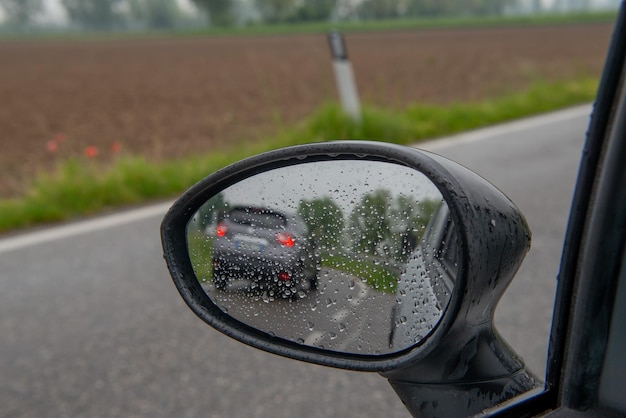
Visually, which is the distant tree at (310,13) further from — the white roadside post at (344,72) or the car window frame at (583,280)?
the car window frame at (583,280)

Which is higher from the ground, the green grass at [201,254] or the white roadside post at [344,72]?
the green grass at [201,254]

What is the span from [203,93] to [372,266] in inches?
664

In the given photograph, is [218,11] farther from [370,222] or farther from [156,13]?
[370,222]

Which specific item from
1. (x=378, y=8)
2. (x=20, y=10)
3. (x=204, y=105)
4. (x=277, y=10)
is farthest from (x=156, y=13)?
(x=204, y=105)

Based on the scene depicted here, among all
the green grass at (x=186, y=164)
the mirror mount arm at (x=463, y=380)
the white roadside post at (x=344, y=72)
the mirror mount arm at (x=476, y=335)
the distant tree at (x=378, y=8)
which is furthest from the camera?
the distant tree at (x=378, y=8)

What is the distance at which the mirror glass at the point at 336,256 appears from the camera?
0.88 meters

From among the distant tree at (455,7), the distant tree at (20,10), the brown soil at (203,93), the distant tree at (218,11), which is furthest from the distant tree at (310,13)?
the distant tree at (20,10)

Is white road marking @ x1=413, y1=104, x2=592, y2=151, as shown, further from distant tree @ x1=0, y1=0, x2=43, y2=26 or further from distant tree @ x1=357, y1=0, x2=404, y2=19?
distant tree @ x1=0, y1=0, x2=43, y2=26

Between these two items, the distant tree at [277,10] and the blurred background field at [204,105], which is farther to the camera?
the distant tree at [277,10]

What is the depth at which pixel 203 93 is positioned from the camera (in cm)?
1716

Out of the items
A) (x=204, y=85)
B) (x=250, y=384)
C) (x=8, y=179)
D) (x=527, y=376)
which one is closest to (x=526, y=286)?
(x=250, y=384)

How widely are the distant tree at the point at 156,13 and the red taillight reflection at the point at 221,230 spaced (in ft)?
334

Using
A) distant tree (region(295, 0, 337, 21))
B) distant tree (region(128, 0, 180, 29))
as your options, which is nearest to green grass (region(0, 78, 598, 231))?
distant tree (region(295, 0, 337, 21))

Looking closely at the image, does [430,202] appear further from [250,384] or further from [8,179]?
[8,179]
